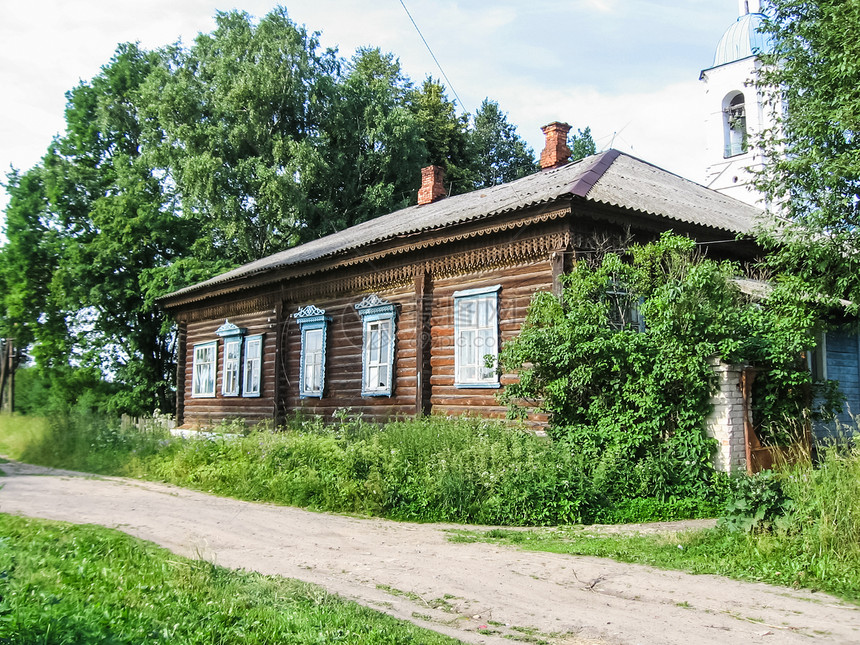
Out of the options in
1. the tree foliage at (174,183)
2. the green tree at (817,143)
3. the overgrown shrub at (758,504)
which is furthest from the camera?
the tree foliage at (174,183)

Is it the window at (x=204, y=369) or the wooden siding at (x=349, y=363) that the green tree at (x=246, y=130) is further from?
the wooden siding at (x=349, y=363)

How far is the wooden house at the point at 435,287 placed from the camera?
1233 centimetres

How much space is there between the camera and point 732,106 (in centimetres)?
2495

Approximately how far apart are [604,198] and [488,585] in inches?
300

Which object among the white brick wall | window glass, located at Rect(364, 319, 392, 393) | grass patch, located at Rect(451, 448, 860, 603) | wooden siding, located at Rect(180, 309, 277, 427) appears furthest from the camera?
wooden siding, located at Rect(180, 309, 277, 427)

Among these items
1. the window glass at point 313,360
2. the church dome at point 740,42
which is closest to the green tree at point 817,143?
the window glass at point 313,360

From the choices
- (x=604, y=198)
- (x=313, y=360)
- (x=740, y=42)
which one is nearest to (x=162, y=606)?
(x=604, y=198)

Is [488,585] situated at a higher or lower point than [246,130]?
lower

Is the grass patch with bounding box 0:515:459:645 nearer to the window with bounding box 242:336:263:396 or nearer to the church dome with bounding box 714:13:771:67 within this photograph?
the window with bounding box 242:336:263:396

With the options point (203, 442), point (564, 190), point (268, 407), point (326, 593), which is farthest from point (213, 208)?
point (326, 593)

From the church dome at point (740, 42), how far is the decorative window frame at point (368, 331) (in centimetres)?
1804

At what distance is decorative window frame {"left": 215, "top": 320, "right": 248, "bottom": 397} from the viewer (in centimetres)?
2067

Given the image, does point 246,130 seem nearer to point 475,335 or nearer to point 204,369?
point 204,369

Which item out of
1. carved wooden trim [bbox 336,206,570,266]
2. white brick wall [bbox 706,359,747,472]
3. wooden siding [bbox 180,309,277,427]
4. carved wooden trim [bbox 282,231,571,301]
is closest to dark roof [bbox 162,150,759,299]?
carved wooden trim [bbox 336,206,570,266]
